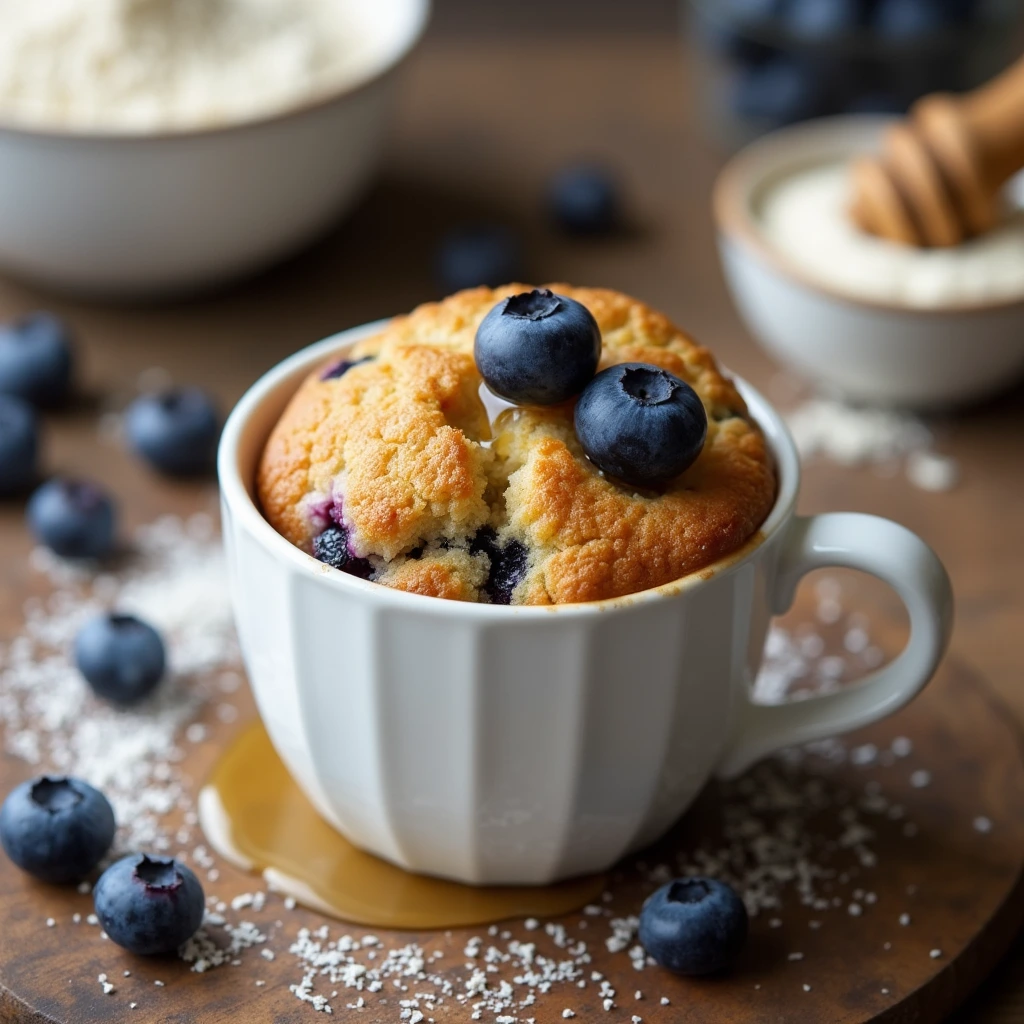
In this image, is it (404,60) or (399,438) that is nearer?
(399,438)

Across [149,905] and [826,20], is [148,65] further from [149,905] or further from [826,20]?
[149,905]

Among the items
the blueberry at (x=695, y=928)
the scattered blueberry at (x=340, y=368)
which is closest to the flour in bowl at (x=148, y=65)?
the scattered blueberry at (x=340, y=368)

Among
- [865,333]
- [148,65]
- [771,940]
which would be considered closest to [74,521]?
[148,65]

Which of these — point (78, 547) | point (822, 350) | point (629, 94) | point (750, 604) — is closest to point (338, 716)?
point (750, 604)

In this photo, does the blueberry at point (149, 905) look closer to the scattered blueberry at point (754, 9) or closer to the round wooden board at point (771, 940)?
the round wooden board at point (771, 940)

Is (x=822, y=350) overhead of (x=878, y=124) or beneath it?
beneath

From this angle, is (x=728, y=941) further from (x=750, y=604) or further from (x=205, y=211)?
(x=205, y=211)

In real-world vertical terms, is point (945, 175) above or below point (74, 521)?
above
